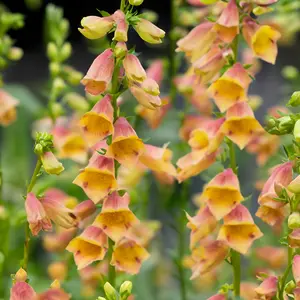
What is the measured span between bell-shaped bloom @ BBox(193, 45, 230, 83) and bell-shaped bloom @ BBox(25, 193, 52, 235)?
1.56 feet

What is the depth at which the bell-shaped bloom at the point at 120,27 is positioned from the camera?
1.61m

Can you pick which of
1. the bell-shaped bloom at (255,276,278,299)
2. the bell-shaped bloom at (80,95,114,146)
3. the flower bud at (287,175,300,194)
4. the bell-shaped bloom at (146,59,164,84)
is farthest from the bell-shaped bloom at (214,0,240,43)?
the bell-shaped bloom at (146,59,164,84)

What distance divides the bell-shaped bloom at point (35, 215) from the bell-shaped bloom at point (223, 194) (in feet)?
1.12

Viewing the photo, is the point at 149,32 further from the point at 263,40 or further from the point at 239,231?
the point at 239,231

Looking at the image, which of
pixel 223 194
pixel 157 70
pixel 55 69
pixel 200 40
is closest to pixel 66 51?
pixel 55 69

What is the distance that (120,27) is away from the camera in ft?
5.31

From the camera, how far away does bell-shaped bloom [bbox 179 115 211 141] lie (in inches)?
95.8

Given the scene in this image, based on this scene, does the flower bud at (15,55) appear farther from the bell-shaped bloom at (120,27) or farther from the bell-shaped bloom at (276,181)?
the bell-shaped bloom at (276,181)

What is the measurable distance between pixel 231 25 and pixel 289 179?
1.12 ft

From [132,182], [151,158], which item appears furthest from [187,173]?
[132,182]

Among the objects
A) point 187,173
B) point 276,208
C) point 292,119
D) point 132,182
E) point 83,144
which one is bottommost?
point 132,182

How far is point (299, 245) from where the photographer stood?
1.55 meters

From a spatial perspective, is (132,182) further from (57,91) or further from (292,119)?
(292,119)

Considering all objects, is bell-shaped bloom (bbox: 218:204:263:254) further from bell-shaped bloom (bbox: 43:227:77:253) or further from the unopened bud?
bell-shaped bloom (bbox: 43:227:77:253)
